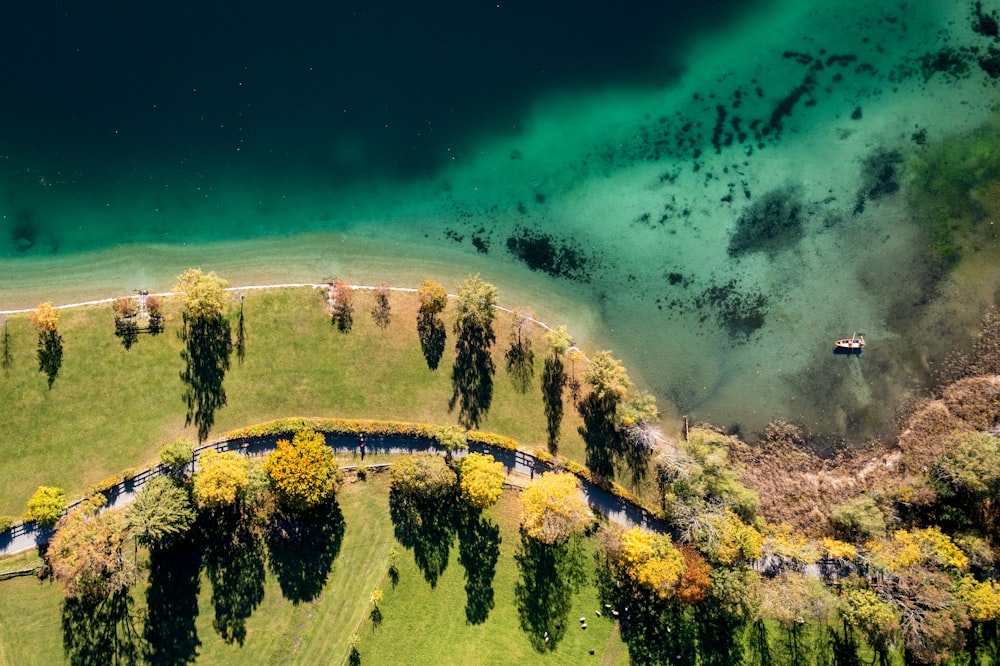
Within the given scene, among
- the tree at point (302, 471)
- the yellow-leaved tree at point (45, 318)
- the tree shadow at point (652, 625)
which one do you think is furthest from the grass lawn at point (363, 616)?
the yellow-leaved tree at point (45, 318)

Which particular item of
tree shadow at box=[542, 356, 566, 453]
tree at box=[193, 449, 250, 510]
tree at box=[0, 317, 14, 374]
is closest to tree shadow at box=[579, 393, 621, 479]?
tree shadow at box=[542, 356, 566, 453]

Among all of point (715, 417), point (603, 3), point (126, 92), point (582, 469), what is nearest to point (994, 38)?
point (603, 3)

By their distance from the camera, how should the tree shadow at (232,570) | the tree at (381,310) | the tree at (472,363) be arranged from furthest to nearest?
the tree at (381,310)
the tree at (472,363)
the tree shadow at (232,570)

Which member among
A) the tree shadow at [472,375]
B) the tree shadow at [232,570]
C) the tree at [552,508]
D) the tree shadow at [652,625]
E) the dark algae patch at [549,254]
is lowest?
the tree shadow at [652,625]

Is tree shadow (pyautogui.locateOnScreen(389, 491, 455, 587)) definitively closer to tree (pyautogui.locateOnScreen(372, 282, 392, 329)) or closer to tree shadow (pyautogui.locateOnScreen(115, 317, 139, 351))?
tree (pyautogui.locateOnScreen(372, 282, 392, 329))

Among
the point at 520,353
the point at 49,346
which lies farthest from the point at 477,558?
the point at 49,346

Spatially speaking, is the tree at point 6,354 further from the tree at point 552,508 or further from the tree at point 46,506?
the tree at point 552,508
